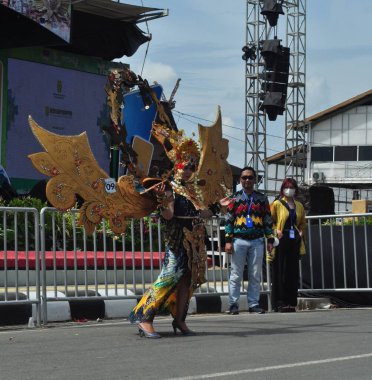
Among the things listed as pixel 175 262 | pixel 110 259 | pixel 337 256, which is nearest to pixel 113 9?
pixel 337 256

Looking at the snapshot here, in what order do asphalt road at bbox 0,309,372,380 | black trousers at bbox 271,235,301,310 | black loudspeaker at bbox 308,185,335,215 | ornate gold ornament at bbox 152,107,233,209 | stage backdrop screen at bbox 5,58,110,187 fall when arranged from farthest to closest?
stage backdrop screen at bbox 5,58,110,187, black loudspeaker at bbox 308,185,335,215, black trousers at bbox 271,235,301,310, ornate gold ornament at bbox 152,107,233,209, asphalt road at bbox 0,309,372,380

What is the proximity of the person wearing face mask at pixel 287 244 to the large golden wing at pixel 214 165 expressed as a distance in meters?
2.55

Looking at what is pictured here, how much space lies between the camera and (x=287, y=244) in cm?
1282

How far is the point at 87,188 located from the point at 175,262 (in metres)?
1.09

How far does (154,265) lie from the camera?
40.7 ft

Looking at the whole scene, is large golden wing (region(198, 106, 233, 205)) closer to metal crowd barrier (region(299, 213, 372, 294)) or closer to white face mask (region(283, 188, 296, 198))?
white face mask (region(283, 188, 296, 198))

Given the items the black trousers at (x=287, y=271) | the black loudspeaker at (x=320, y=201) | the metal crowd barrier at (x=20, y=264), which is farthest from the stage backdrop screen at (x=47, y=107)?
the metal crowd barrier at (x=20, y=264)

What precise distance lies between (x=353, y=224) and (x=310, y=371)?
6971mm

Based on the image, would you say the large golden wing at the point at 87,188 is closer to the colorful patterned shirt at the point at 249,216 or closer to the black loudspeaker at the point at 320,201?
the colorful patterned shirt at the point at 249,216

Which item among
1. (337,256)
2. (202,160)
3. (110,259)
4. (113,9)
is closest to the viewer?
(202,160)

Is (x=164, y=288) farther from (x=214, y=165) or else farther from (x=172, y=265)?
(x=214, y=165)

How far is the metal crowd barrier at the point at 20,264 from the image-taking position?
10523 mm

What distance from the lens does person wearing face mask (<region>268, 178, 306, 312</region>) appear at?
12.7 metres

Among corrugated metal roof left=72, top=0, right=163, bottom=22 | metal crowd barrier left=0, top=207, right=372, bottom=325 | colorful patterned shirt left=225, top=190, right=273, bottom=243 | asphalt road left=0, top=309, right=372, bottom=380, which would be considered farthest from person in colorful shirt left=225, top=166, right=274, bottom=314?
corrugated metal roof left=72, top=0, right=163, bottom=22
